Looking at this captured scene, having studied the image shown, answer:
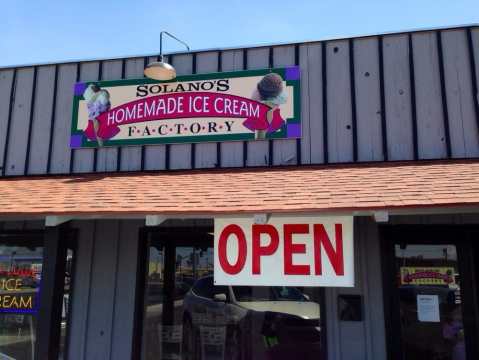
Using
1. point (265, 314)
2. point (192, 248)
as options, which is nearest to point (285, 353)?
point (265, 314)

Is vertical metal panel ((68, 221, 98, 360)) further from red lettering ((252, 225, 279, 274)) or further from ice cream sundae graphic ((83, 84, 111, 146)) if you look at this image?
red lettering ((252, 225, 279, 274))

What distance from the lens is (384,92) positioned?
6375mm

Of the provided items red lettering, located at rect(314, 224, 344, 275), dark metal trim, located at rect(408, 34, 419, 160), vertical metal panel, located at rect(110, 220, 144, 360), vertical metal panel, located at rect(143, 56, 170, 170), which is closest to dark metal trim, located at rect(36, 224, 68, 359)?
vertical metal panel, located at rect(110, 220, 144, 360)

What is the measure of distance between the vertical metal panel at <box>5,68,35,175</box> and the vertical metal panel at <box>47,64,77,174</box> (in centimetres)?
45

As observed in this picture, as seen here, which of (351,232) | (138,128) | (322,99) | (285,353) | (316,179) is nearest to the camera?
(351,232)

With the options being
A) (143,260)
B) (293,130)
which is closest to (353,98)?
(293,130)

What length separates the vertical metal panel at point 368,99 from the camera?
20.5ft

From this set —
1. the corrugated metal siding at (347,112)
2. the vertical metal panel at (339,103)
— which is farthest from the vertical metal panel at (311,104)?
the vertical metal panel at (339,103)

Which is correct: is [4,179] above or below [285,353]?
above

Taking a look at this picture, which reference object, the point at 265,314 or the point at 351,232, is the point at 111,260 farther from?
the point at 351,232

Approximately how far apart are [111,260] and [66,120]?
2331 mm

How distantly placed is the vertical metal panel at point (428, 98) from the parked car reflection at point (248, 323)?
2.46 meters

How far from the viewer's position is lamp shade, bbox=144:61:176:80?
6.48 meters

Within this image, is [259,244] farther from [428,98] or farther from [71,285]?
[428,98]
